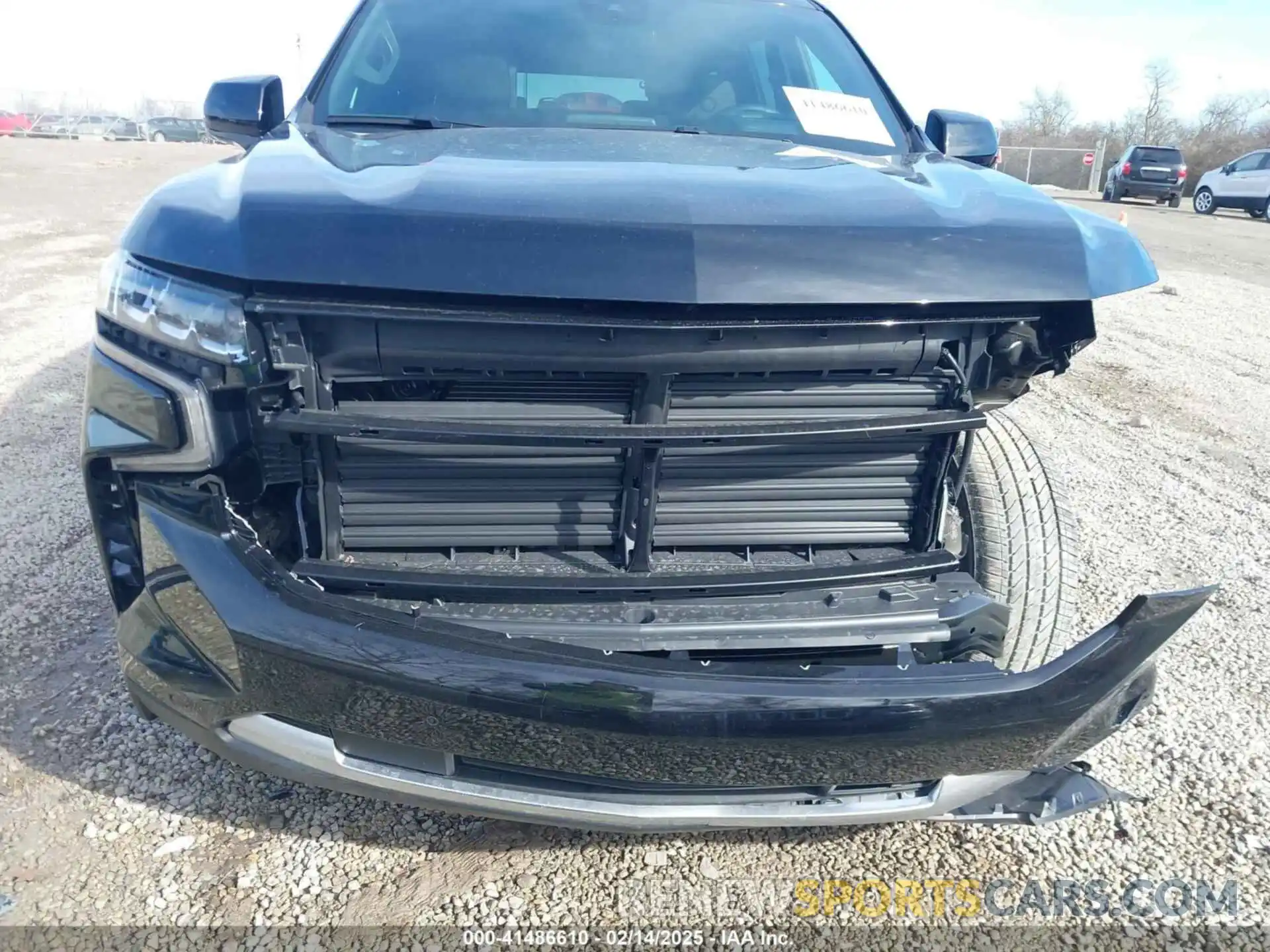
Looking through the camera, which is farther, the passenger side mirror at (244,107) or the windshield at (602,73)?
the passenger side mirror at (244,107)

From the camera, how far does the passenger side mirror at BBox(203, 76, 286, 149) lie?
268 centimetres

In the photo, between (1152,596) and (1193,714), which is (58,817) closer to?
(1152,596)

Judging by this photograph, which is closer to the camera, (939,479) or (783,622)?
(783,622)

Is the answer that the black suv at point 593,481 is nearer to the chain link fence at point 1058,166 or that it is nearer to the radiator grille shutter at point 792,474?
the radiator grille shutter at point 792,474

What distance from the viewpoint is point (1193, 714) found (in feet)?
8.19

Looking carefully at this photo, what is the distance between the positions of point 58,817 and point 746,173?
6.79 feet

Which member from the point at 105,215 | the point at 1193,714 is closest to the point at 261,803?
the point at 1193,714

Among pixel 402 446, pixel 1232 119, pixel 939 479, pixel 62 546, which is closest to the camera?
pixel 402 446

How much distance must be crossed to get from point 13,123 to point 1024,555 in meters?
44.2

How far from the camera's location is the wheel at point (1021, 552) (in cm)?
196

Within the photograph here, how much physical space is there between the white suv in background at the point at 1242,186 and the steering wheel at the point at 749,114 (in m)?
22.4

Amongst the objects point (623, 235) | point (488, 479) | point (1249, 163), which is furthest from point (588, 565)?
point (1249, 163)

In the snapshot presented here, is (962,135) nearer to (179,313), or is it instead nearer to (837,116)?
(837,116)

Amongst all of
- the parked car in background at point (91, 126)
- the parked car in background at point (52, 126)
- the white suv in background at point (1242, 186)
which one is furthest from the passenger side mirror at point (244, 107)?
the parked car in background at point (91, 126)
